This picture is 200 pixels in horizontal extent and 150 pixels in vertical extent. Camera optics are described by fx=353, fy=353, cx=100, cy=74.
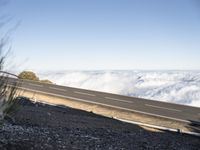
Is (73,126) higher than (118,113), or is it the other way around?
(118,113)

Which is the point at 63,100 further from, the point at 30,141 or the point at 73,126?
the point at 30,141

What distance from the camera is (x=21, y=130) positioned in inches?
396

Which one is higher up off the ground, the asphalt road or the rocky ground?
the asphalt road

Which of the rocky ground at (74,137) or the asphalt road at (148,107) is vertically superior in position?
the asphalt road at (148,107)

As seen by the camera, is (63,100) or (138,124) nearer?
(138,124)

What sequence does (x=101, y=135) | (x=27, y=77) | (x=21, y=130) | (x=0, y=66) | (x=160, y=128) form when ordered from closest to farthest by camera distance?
(x=0, y=66)
(x=21, y=130)
(x=101, y=135)
(x=160, y=128)
(x=27, y=77)

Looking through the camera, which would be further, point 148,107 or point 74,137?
point 148,107

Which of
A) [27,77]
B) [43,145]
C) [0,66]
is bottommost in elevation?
[43,145]

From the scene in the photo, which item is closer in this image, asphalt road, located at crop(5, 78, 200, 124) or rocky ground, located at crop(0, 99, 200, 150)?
rocky ground, located at crop(0, 99, 200, 150)

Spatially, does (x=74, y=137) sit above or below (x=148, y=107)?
below

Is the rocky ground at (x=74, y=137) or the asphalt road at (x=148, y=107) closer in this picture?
the rocky ground at (x=74, y=137)

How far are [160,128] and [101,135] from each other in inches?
176

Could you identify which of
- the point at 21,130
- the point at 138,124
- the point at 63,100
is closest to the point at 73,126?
the point at 21,130

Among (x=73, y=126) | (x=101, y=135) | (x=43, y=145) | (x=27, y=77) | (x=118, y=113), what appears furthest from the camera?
(x=27, y=77)
